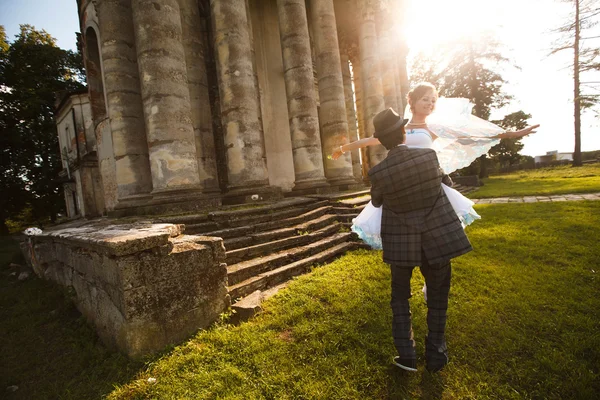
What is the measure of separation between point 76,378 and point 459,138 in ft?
14.7

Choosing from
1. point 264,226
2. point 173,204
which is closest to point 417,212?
point 264,226

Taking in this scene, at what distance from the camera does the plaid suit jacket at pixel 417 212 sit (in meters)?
2.02

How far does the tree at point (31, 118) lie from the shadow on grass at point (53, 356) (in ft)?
69.3

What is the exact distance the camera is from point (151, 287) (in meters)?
2.72

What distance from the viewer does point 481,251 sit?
455 centimetres

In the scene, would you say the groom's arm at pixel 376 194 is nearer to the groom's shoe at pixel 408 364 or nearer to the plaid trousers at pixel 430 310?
the plaid trousers at pixel 430 310

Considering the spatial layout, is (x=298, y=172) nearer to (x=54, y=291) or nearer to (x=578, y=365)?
(x=54, y=291)

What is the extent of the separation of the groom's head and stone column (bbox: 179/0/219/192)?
7.70m

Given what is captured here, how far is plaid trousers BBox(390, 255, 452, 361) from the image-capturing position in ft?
7.02

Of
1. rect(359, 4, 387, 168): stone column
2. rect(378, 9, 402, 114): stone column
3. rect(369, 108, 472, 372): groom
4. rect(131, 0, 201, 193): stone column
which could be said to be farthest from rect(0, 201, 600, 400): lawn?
rect(378, 9, 402, 114): stone column

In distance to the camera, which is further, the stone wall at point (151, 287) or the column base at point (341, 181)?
the column base at point (341, 181)

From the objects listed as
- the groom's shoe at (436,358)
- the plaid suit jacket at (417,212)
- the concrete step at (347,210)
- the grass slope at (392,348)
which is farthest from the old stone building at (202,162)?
the plaid suit jacket at (417,212)

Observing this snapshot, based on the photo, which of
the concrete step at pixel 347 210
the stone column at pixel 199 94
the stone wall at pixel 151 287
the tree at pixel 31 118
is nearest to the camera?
the stone wall at pixel 151 287

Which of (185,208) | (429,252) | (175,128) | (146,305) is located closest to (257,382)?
(146,305)
